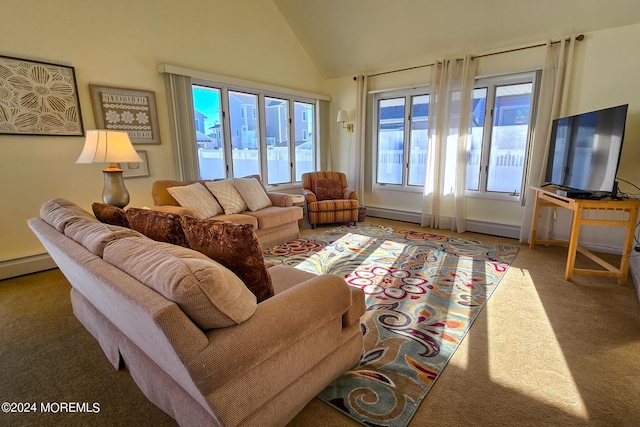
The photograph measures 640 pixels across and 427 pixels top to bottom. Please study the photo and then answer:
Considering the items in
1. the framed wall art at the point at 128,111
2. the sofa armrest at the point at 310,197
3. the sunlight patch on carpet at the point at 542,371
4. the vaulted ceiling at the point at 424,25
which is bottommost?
the sunlight patch on carpet at the point at 542,371

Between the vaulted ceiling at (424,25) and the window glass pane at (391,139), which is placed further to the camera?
the window glass pane at (391,139)

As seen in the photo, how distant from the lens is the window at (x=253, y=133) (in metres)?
4.36

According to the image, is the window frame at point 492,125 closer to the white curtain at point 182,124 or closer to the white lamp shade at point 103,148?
the white curtain at point 182,124

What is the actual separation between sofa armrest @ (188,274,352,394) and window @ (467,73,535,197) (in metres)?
3.87

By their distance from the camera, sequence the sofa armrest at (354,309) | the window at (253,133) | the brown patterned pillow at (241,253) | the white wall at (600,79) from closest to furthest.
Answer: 1. the brown patterned pillow at (241,253)
2. the sofa armrest at (354,309)
3. the white wall at (600,79)
4. the window at (253,133)

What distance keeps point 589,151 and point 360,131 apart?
319 centimetres

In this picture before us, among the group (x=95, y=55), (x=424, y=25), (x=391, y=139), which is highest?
(x=424, y=25)

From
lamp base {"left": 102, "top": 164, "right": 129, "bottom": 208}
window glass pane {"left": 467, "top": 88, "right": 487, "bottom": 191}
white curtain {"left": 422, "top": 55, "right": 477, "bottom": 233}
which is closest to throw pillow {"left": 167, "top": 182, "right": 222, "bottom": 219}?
lamp base {"left": 102, "top": 164, "right": 129, "bottom": 208}

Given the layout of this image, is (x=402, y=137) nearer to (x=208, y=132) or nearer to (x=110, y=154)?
(x=208, y=132)

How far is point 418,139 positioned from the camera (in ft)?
16.7

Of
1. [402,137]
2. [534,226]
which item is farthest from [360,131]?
[534,226]

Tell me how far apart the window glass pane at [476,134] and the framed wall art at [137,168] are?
423cm

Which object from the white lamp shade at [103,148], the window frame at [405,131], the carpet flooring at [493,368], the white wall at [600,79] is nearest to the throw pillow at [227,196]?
the white lamp shade at [103,148]

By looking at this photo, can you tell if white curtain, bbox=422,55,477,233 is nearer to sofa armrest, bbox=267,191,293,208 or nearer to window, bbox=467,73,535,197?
window, bbox=467,73,535,197
